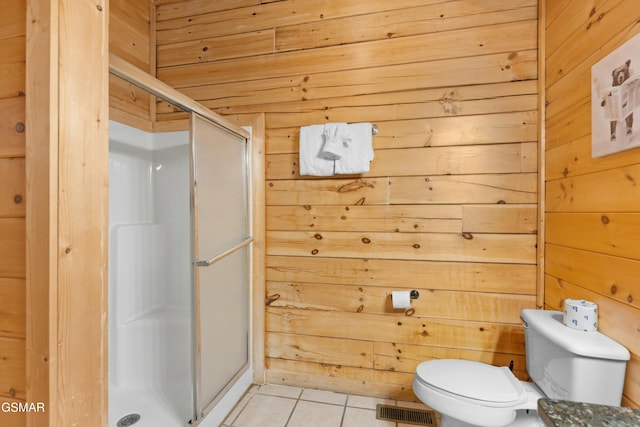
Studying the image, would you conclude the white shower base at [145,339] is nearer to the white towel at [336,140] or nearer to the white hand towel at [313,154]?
the white hand towel at [313,154]

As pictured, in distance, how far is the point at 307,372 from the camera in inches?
77.0

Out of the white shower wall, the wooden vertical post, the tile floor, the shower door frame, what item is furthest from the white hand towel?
the tile floor

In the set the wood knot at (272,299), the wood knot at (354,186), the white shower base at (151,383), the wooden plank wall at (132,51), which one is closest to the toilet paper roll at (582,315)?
the wood knot at (354,186)

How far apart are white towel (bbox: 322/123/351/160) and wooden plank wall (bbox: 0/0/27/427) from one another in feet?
4.33

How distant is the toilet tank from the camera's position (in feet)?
3.53

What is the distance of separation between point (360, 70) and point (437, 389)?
179 centimetres

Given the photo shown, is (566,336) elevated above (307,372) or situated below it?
above

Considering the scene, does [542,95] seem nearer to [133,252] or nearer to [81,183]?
[81,183]

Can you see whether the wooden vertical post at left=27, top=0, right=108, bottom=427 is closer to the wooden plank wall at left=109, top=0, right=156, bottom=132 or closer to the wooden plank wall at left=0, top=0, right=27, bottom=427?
the wooden plank wall at left=0, top=0, right=27, bottom=427

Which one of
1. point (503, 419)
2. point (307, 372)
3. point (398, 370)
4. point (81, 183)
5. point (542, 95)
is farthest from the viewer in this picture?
point (307, 372)

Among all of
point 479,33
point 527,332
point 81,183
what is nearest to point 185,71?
point 81,183

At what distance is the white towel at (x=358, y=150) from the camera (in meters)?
1.80

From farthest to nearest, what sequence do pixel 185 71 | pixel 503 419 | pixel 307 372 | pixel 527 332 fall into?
pixel 185 71 < pixel 307 372 < pixel 527 332 < pixel 503 419

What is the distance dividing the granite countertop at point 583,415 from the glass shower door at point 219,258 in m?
1.35
